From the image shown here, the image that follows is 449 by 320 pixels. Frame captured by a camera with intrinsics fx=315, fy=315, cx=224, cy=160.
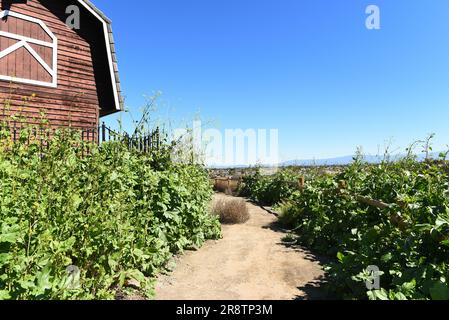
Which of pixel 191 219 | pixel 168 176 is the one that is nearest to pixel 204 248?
pixel 191 219

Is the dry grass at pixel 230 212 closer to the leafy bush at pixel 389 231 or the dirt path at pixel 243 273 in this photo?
the dirt path at pixel 243 273

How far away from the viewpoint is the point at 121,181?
410 cm

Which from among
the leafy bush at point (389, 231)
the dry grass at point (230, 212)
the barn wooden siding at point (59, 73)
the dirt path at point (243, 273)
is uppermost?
the barn wooden siding at point (59, 73)

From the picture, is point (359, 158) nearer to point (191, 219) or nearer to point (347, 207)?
point (347, 207)

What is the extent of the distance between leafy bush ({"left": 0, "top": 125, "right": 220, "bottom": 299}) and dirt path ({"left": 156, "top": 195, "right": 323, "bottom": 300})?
1.41 feet

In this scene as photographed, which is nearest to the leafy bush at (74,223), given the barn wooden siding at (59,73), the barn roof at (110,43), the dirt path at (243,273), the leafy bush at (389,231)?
the dirt path at (243,273)

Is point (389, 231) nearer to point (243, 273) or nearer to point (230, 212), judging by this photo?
point (243, 273)

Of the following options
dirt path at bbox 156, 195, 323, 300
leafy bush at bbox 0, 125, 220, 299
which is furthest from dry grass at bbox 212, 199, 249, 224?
leafy bush at bbox 0, 125, 220, 299

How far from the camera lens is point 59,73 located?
10.7m

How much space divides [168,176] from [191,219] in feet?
3.03

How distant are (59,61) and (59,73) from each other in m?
0.41

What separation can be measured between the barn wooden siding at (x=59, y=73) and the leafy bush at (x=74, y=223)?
22.3ft

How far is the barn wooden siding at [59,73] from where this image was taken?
9594 millimetres

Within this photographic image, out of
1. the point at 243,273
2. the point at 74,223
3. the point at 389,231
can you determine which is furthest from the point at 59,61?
the point at 389,231
